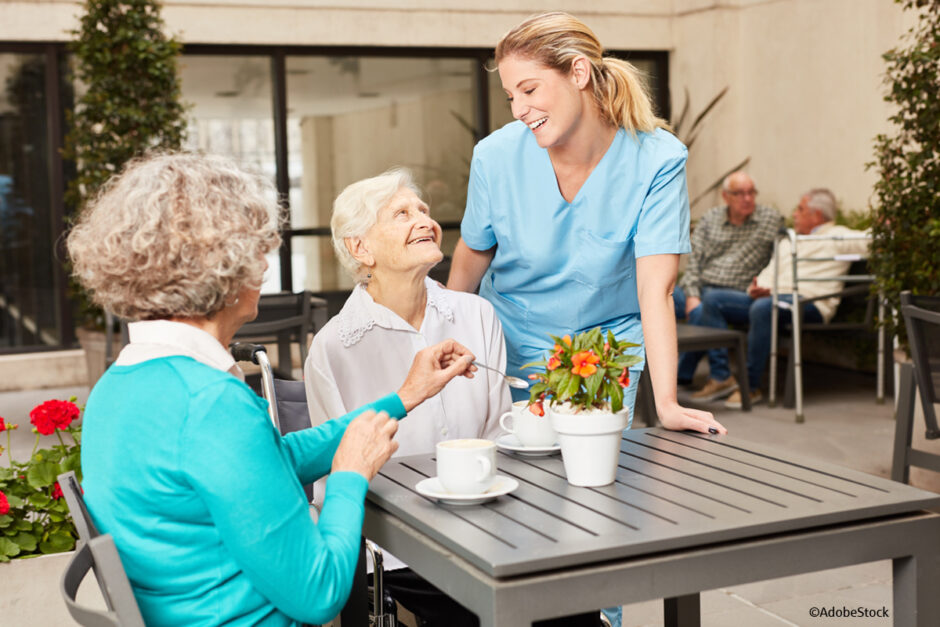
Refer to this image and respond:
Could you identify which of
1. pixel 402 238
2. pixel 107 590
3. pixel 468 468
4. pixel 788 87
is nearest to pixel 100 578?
pixel 107 590

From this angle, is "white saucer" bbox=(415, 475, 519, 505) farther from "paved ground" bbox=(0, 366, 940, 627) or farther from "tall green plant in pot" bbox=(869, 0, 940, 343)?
"tall green plant in pot" bbox=(869, 0, 940, 343)

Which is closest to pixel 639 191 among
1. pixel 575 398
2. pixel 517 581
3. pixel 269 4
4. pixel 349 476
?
pixel 575 398

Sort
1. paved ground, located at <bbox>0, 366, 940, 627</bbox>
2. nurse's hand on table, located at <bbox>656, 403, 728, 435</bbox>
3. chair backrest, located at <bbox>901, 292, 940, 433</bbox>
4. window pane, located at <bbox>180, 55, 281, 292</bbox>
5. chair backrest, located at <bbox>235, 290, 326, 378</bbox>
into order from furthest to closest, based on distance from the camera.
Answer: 1. window pane, located at <bbox>180, 55, 281, 292</bbox>
2. chair backrest, located at <bbox>235, 290, 326, 378</bbox>
3. chair backrest, located at <bbox>901, 292, 940, 433</bbox>
4. paved ground, located at <bbox>0, 366, 940, 627</bbox>
5. nurse's hand on table, located at <bbox>656, 403, 728, 435</bbox>

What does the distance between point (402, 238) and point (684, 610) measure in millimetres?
1029

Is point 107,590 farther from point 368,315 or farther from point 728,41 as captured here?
point 728,41

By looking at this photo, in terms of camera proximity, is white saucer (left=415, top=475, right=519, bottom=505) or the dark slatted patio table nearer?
the dark slatted patio table

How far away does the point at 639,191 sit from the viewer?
7.95 ft

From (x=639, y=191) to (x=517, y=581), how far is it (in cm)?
131

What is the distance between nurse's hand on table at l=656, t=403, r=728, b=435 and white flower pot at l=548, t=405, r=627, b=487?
16.1 inches

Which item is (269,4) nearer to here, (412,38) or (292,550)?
(412,38)

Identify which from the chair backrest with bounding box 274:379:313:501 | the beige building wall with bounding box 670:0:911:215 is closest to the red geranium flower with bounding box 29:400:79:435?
the chair backrest with bounding box 274:379:313:501

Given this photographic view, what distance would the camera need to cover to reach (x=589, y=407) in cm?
166

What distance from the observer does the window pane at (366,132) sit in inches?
326

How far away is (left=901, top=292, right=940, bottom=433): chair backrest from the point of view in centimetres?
366
